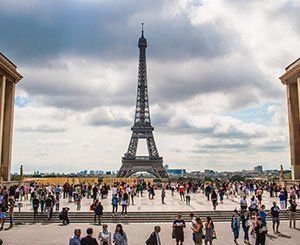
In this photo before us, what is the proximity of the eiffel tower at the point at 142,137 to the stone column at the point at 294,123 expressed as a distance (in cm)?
5237

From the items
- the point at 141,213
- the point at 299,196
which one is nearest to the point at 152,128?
the point at 299,196

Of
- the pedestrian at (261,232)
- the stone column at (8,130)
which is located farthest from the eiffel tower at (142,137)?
the pedestrian at (261,232)

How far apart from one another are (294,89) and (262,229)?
41.0m

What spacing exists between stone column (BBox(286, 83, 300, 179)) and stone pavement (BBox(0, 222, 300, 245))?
29102 millimetres

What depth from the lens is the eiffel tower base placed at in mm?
101625

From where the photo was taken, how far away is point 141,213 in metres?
28.3

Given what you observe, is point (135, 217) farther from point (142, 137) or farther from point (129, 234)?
point (142, 137)

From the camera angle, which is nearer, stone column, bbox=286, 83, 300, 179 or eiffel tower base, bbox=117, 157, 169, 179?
stone column, bbox=286, 83, 300, 179

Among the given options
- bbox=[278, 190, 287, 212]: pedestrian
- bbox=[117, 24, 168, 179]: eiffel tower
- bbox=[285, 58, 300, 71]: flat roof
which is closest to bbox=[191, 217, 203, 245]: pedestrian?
bbox=[278, 190, 287, 212]: pedestrian

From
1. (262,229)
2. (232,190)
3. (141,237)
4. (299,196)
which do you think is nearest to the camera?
(262,229)

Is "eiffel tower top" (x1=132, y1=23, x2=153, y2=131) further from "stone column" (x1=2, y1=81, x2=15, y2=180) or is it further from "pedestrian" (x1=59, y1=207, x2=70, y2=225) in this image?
"pedestrian" (x1=59, y1=207, x2=70, y2=225)

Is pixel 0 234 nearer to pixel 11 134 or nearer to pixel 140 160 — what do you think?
pixel 11 134

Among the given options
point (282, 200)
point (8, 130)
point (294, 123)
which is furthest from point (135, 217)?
point (294, 123)

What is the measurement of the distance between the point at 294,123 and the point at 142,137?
5880cm
